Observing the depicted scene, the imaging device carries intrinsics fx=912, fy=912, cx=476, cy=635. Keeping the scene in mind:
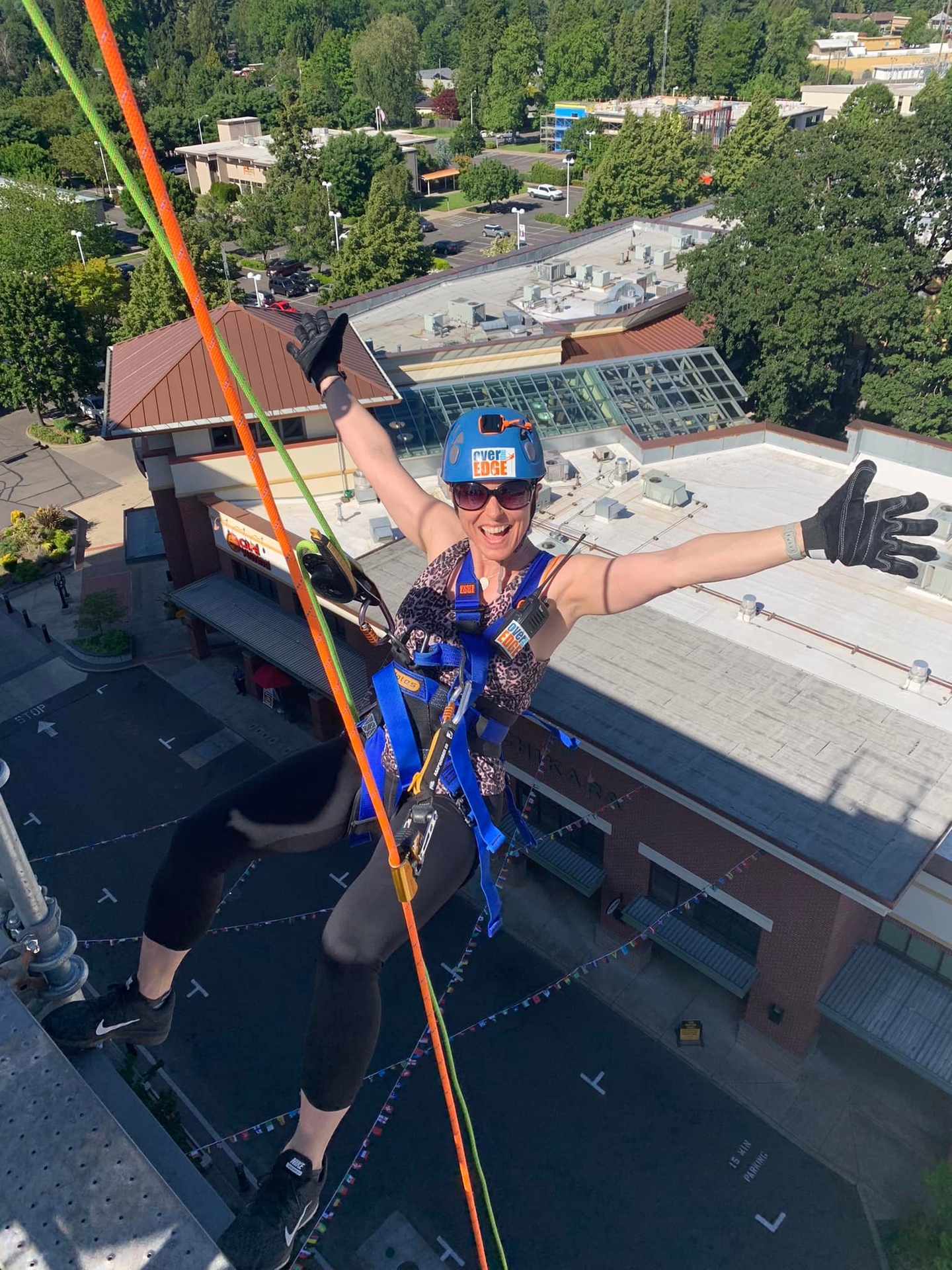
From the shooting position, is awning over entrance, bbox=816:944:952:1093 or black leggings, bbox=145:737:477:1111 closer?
black leggings, bbox=145:737:477:1111

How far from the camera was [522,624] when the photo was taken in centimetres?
735

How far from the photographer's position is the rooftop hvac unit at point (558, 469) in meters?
28.8

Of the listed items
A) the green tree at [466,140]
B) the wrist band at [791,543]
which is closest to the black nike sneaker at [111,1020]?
the wrist band at [791,543]

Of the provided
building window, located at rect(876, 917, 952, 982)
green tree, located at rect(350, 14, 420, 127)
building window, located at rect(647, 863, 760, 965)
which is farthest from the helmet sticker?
green tree, located at rect(350, 14, 420, 127)

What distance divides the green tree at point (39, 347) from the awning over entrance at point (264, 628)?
2530 centimetres

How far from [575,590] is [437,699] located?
4.92 ft

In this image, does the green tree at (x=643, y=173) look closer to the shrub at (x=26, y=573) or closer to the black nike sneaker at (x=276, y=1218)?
the shrub at (x=26, y=573)

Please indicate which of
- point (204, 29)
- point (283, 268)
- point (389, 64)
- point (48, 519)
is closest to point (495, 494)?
point (48, 519)

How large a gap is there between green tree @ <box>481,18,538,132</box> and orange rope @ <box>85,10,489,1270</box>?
5241 inches

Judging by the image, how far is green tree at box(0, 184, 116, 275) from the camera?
2287 inches

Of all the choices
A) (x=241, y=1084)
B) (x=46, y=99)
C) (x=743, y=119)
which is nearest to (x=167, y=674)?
(x=241, y=1084)

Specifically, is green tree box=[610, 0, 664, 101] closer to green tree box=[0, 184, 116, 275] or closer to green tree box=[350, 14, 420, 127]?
green tree box=[350, 14, 420, 127]

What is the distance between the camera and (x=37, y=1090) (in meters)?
6.00

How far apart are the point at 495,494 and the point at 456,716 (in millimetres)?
1855
